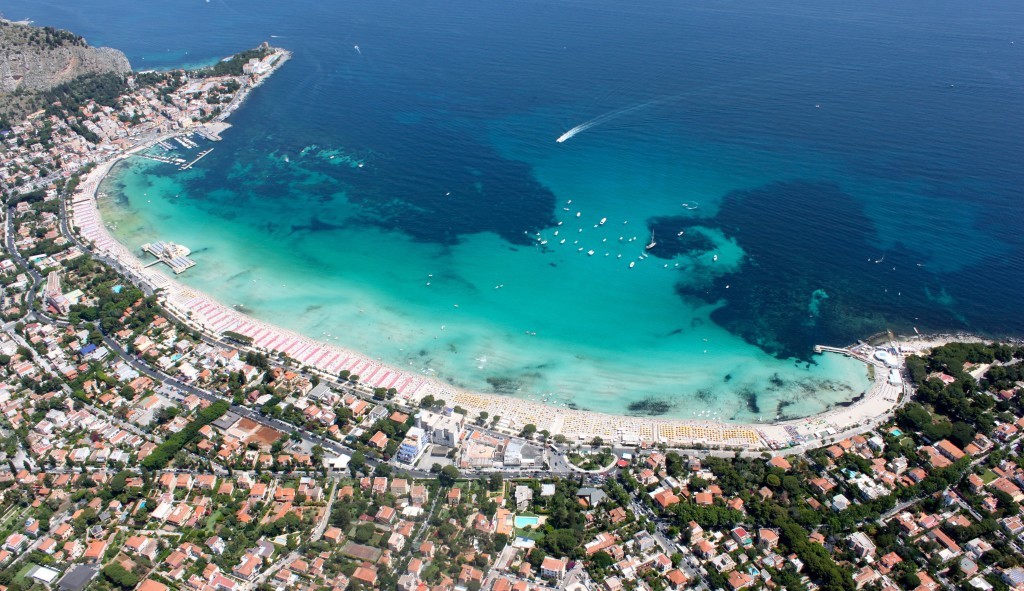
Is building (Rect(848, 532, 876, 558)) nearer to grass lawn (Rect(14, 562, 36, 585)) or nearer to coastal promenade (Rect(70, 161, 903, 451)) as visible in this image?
coastal promenade (Rect(70, 161, 903, 451))

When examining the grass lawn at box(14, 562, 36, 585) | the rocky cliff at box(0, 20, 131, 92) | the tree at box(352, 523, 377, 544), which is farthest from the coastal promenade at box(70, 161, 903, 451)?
the rocky cliff at box(0, 20, 131, 92)

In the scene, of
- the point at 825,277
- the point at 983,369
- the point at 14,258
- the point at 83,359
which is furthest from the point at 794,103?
the point at 14,258

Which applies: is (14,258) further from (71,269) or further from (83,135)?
(83,135)

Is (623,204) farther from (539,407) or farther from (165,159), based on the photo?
(165,159)

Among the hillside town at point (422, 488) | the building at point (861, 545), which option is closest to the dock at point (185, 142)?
the hillside town at point (422, 488)

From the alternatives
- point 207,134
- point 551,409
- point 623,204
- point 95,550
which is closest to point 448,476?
point 551,409

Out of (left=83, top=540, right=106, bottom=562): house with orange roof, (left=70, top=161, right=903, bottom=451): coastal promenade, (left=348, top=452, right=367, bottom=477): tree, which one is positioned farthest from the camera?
(left=70, top=161, right=903, bottom=451): coastal promenade
